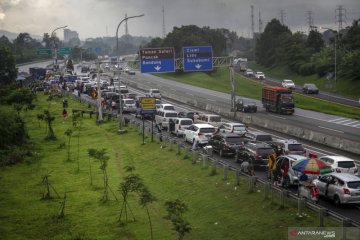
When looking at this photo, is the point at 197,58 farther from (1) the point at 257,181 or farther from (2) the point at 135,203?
(1) the point at 257,181

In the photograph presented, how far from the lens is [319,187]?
75.9ft

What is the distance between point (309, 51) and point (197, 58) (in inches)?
2514

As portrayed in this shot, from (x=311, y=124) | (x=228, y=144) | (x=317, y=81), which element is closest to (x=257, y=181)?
(x=228, y=144)

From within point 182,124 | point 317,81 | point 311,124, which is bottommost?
point 311,124

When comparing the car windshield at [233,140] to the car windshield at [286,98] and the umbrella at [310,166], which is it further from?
the car windshield at [286,98]

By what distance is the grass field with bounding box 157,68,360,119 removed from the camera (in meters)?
64.0

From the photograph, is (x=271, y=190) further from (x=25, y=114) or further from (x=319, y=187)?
(x=25, y=114)

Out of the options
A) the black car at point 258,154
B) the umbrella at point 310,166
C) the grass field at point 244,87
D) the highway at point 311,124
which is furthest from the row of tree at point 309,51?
the umbrella at point 310,166

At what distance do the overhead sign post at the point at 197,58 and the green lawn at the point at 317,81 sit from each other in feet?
108

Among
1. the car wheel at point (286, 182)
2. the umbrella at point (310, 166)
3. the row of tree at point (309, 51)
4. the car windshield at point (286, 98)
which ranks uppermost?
the row of tree at point (309, 51)

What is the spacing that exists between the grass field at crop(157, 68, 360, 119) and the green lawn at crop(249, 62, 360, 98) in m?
8.41

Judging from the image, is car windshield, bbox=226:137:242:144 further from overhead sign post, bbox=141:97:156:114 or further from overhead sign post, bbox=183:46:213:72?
overhead sign post, bbox=183:46:213:72

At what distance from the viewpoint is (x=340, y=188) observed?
21.5 metres

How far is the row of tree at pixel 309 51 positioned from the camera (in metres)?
86.7
